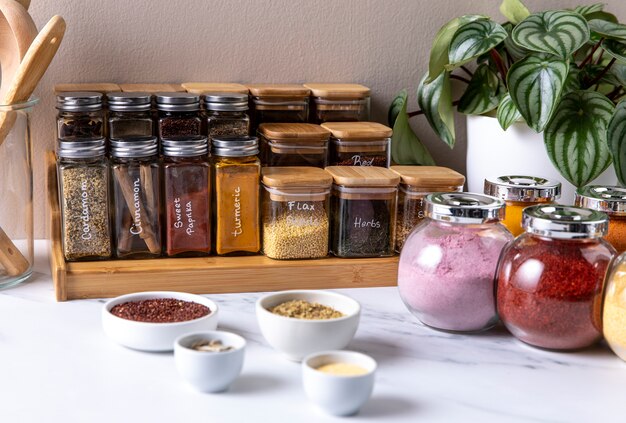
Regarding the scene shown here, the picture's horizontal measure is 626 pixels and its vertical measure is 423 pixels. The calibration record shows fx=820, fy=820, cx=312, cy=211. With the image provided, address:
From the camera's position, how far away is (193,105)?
1.19 m

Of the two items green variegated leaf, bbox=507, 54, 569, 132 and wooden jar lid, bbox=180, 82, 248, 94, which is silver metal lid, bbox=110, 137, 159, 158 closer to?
wooden jar lid, bbox=180, 82, 248, 94

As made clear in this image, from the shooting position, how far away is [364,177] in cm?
115

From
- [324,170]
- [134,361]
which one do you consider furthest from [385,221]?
[134,361]

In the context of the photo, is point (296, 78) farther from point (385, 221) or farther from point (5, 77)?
point (5, 77)

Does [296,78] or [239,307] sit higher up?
[296,78]

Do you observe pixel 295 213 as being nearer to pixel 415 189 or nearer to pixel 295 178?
pixel 295 178

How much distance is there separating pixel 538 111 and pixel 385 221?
27cm

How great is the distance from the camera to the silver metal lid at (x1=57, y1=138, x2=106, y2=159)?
3.57ft

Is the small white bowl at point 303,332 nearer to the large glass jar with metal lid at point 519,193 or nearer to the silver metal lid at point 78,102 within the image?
the large glass jar with metal lid at point 519,193

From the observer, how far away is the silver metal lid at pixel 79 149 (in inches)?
42.8

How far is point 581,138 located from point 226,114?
0.53 metres

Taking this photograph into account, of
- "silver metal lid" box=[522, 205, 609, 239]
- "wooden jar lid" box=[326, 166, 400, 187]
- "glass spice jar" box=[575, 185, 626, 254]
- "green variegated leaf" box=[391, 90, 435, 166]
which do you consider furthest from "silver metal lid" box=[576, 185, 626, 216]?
"green variegated leaf" box=[391, 90, 435, 166]

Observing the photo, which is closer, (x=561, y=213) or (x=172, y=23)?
(x=561, y=213)

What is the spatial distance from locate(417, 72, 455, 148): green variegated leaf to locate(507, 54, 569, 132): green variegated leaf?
19 centimetres
